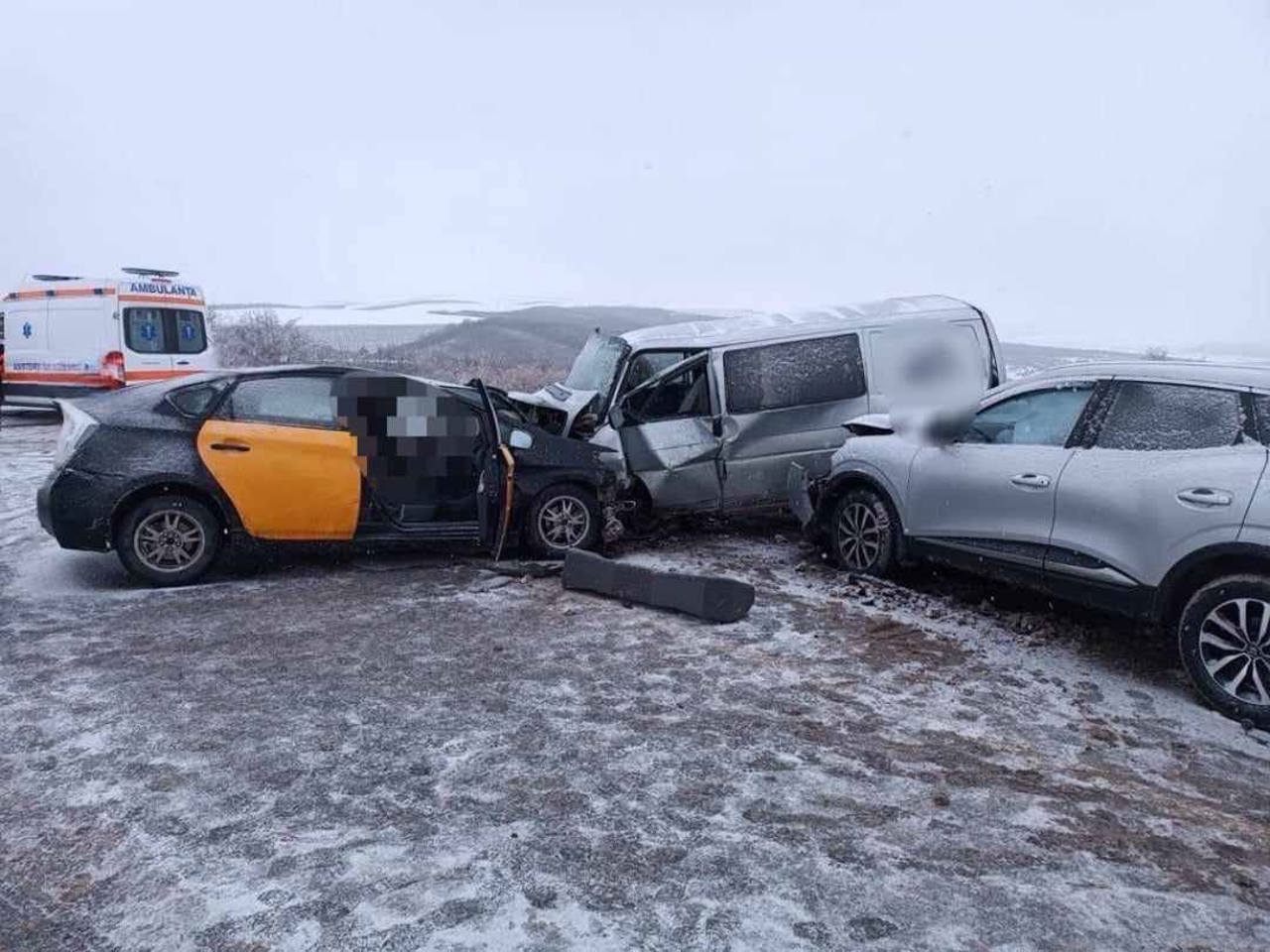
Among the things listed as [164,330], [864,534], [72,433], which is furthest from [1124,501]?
[164,330]

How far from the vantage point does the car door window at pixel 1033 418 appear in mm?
5598

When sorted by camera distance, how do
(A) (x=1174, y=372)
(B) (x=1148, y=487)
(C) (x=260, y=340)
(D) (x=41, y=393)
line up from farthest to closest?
(C) (x=260, y=340), (D) (x=41, y=393), (A) (x=1174, y=372), (B) (x=1148, y=487)

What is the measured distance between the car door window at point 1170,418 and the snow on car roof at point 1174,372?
0.05 metres

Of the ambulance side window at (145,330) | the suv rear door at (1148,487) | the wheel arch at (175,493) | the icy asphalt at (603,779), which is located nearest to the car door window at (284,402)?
the wheel arch at (175,493)

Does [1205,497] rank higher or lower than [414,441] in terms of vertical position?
lower

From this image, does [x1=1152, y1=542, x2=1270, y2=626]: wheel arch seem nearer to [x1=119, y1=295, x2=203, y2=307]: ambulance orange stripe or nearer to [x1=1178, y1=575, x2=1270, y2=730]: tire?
[x1=1178, y1=575, x2=1270, y2=730]: tire

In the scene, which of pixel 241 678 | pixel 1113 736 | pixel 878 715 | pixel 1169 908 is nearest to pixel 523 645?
pixel 241 678

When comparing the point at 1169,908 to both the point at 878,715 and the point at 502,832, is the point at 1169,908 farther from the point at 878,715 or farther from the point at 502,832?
the point at 502,832

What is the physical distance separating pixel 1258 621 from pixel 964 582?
2470 mm

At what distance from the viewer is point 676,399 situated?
8.20 meters

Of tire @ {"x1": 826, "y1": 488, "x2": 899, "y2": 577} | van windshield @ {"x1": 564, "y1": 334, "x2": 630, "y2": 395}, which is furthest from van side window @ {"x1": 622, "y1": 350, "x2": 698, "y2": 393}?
tire @ {"x1": 826, "y1": 488, "x2": 899, "y2": 577}

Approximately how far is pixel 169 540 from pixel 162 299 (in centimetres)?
1017

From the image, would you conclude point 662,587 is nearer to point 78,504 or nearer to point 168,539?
point 168,539

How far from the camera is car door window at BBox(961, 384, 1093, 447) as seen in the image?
560 centimetres
